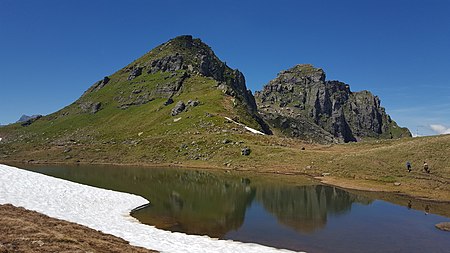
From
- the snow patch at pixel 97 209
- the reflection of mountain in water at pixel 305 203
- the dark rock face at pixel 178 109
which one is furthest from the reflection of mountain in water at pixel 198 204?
the dark rock face at pixel 178 109

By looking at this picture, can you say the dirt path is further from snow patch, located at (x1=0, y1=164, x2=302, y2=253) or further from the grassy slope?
the grassy slope

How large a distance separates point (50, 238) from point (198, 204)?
90.0 ft

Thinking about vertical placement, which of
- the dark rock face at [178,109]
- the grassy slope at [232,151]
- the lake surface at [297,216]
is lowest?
the lake surface at [297,216]

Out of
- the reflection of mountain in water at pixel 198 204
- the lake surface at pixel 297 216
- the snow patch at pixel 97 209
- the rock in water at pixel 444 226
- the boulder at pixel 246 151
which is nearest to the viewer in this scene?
the snow patch at pixel 97 209

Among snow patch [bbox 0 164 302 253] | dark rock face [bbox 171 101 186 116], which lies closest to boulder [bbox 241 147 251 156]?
snow patch [bbox 0 164 302 253]

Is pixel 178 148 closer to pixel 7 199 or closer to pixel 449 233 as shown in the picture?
pixel 7 199

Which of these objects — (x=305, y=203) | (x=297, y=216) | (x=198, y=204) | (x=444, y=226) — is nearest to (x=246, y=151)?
(x=305, y=203)

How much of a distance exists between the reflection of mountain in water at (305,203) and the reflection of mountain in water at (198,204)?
12.6ft

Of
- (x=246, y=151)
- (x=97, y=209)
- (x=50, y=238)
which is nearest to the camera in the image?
(x=50, y=238)

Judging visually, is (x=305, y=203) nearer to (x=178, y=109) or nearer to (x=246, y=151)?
(x=246, y=151)

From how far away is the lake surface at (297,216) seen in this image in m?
29.6

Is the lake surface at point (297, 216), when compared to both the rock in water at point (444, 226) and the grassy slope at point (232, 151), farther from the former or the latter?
the grassy slope at point (232, 151)

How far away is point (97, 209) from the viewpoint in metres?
37.2

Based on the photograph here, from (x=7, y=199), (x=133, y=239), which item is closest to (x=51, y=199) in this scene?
(x=7, y=199)
